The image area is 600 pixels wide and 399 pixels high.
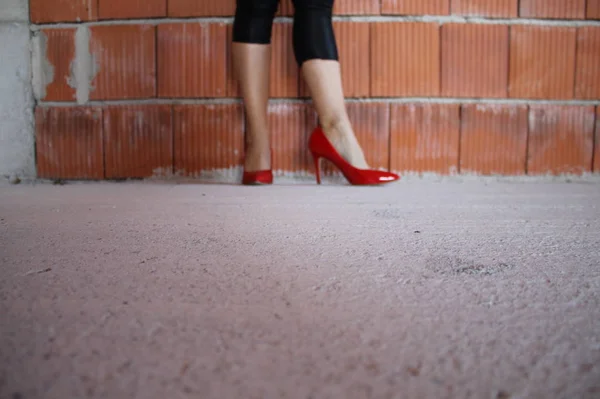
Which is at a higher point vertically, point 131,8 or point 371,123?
point 131,8

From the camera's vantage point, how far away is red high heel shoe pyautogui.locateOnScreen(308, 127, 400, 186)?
1365mm

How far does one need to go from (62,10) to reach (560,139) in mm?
2036

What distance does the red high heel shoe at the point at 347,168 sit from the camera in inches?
53.7

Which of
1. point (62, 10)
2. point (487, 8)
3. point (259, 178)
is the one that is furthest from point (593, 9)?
point (62, 10)

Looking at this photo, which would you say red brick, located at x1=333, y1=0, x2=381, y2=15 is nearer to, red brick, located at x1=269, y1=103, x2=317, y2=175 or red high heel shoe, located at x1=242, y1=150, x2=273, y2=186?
red brick, located at x1=269, y1=103, x2=317, y2=175

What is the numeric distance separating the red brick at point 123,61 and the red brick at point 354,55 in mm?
740

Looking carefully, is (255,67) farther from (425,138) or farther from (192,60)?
(425,138)

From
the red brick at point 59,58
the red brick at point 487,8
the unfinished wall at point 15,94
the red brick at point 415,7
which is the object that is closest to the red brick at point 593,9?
the red brick at point 487,8

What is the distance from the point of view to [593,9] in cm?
152

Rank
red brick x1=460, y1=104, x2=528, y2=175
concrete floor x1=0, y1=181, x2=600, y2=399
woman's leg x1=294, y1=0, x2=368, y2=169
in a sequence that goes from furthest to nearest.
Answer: red brick x1=460, y1=104, x2=528, y2=175, woman's leg x1=294, y1=0, x2=368, y2=169, concrete floor x1=0, y1=181, x2=600, y2=399

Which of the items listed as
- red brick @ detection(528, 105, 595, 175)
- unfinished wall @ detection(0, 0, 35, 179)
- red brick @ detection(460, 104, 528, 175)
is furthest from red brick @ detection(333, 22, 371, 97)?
unfinished wall @ detection(0, 0, 35, 179)

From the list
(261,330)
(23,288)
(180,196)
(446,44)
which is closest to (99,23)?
(180,196)

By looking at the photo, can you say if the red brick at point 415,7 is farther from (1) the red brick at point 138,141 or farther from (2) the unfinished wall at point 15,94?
(2) the unfinished wall at point 15,94

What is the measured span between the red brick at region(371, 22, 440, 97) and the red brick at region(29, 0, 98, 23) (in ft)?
3.68
